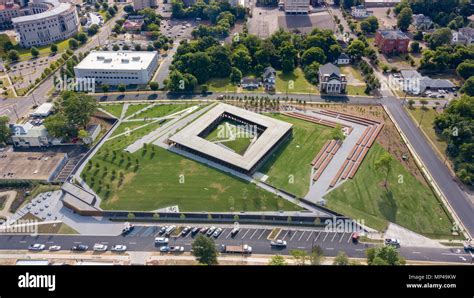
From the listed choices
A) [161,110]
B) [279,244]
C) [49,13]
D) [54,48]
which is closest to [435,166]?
[279,244]

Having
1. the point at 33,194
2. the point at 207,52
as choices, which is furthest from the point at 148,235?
the point at 207,52

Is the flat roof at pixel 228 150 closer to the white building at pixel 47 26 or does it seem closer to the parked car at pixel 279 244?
the parked car at pixel 279 244

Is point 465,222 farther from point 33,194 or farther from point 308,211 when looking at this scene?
point 33,194

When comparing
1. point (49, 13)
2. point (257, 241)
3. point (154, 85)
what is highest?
point (49, 13)

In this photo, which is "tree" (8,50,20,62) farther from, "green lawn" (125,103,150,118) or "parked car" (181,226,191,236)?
"parked car" (181,226,191,236)

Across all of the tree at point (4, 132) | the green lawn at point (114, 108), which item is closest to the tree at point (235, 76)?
the green lawn at point (114, 108)

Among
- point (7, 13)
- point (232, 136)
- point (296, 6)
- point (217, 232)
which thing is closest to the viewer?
point (217, 232)

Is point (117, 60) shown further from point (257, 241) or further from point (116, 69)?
point (257, 241)
